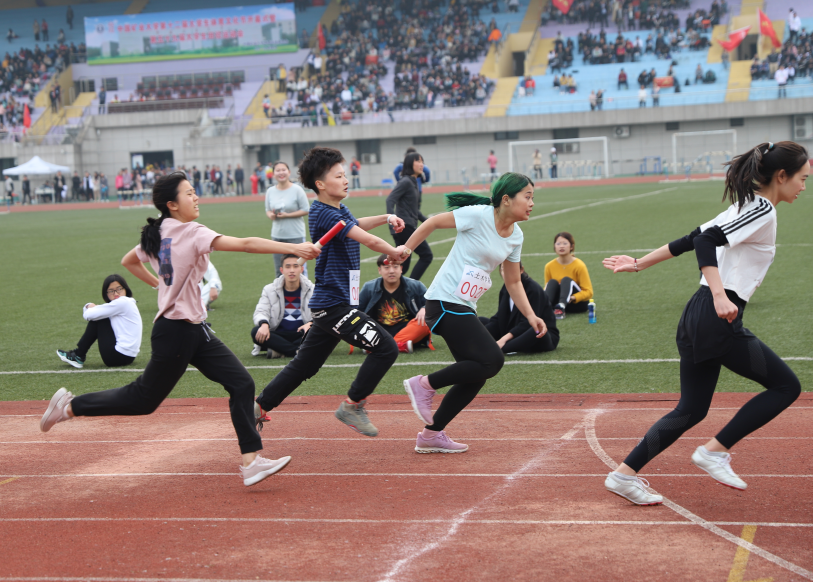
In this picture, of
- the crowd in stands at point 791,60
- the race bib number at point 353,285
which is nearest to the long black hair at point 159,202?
the race bib number at point 353,285

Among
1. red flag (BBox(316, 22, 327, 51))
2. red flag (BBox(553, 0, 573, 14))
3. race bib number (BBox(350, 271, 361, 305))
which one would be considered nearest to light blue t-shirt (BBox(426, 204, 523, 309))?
race bib number (BBox(350, 271, 361, 305))

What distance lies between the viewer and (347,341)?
5312 mm

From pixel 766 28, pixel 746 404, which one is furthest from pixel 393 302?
pixel 766 28

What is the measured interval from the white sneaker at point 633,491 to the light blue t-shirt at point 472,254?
4.50ft

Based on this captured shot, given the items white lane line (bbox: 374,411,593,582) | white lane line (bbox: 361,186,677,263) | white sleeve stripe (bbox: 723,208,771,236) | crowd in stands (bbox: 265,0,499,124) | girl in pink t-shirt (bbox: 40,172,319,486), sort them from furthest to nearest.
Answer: crowd in stands (bbox: 265,0,499,124) → white lane line (bbox: 361,186,677,263) → girl in pink t-shirt (bbox: 40,172,319,486) → white sleeve stripe (bbox: 723,208,771,236) → white lane line (bbox: 374,411,593,582)

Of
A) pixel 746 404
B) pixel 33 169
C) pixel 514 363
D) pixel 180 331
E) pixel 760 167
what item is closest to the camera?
pixel 760 167

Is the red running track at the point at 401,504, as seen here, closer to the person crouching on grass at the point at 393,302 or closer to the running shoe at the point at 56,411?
the running shoe at the point at 56,411

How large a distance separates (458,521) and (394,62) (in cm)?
5248

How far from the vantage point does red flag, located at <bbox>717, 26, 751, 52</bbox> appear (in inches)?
1804

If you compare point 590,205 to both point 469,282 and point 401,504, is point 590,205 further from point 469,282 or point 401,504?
point 401,504

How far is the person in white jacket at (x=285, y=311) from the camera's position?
8.57m

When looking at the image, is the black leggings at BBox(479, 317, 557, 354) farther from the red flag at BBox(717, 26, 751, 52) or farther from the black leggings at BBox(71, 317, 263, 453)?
the red flag at BBox(717, 26, 751, 52)

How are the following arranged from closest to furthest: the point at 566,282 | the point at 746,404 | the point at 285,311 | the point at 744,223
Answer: the point at 744,223 → the point at 746,404 → the point at 285,311 → the point at 566,282

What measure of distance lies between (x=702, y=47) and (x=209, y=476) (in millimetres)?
49327
